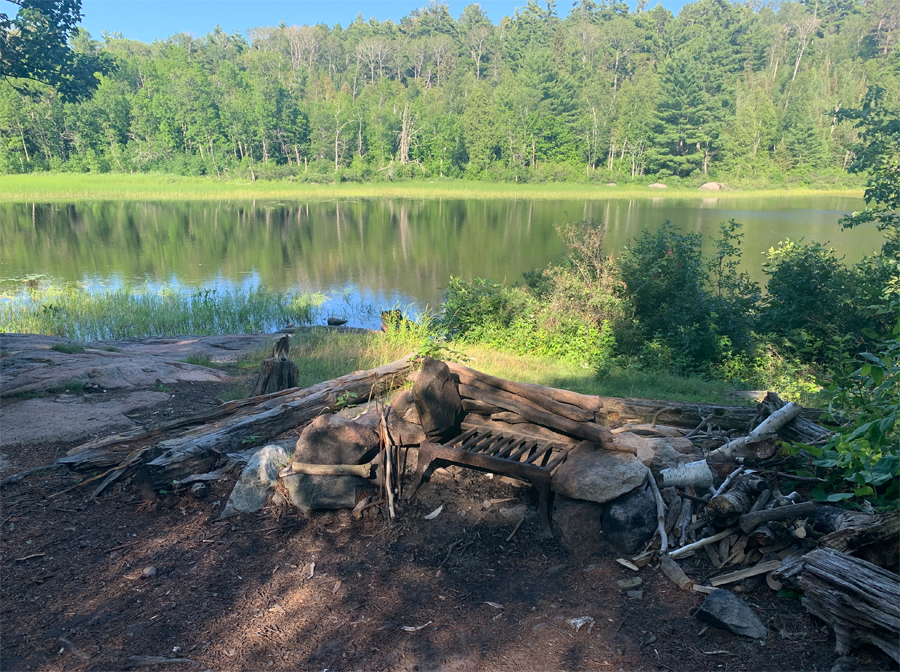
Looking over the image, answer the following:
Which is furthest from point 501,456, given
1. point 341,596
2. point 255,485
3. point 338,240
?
point 338,240

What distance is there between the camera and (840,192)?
60.9 m

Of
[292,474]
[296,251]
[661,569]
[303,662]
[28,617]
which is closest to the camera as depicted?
[303,662]

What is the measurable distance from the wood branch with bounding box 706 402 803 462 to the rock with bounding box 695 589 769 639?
143 centimetres

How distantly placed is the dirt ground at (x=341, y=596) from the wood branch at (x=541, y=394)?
732 millimetres

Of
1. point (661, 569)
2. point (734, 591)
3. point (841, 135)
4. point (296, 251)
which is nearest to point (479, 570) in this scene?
point (661, 569)

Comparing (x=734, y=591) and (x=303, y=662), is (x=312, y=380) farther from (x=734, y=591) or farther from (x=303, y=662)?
(x=734, y=591)

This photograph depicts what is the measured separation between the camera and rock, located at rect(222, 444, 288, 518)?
4.71 metres

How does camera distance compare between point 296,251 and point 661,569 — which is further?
point 296,251

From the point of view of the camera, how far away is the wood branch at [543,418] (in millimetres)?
4641

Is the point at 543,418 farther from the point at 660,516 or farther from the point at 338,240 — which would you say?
the point at 338,240

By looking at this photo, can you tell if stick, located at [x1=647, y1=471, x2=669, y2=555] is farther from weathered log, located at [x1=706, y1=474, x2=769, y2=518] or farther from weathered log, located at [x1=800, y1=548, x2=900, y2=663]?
weathered log, located at [x1=800, y1=548, x2=900, y2=663]

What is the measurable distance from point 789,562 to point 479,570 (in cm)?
179

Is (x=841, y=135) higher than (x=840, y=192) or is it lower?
higher

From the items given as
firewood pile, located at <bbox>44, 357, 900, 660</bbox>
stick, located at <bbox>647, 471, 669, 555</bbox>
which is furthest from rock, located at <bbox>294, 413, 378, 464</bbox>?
stick, located at <bbox>647, 471, 669, 555</bbox>
